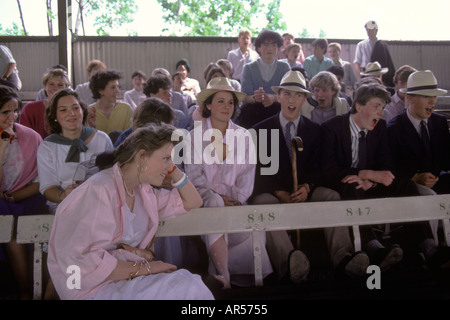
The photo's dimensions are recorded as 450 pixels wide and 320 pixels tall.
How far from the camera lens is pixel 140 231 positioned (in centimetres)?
246

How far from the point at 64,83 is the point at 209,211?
2.44 meters

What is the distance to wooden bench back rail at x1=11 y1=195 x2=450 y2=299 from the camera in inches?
104

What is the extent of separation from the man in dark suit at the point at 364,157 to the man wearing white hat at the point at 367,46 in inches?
145

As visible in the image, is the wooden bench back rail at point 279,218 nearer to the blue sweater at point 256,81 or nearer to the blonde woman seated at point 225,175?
the blonde woman seated at point 225,175

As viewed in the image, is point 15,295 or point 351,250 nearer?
point 15,295

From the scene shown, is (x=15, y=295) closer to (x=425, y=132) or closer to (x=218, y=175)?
(x=218, y=175)

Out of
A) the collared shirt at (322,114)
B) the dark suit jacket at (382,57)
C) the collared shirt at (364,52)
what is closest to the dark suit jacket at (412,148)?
the collared shirt at (322,114)

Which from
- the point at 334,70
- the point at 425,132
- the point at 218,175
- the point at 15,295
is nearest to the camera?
the point at 15,295

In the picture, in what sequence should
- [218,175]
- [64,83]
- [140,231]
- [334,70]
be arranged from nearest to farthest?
[140,231] < [218,175] < [64,83] < [334,70]

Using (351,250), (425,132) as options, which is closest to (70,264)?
(351,250)

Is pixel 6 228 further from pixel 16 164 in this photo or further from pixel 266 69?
pixel 266 69

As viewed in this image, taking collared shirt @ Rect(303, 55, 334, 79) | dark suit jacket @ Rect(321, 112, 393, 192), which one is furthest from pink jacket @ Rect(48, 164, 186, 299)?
collared shirt @ Rect(303, 55, 334, 79)

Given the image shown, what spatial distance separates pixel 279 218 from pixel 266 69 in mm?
2426

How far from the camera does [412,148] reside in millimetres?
3953
